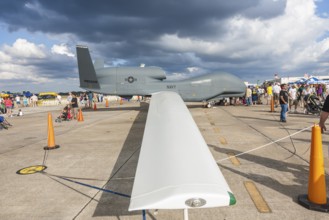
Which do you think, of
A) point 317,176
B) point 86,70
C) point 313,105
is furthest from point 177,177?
point 86,70

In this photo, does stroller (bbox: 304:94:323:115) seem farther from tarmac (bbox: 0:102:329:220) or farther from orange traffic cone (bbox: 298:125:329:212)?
orange traffic cone (bbox: 298:125:329:212)

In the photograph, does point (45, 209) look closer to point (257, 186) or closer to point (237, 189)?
point (237, 189)

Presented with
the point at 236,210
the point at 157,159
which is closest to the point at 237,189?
the point at 236,210

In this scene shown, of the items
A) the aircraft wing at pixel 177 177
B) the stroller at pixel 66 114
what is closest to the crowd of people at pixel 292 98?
the aircraft wing at pixel 177 177

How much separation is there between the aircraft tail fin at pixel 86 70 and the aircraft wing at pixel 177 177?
15.4 metres

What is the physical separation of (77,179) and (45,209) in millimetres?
1278

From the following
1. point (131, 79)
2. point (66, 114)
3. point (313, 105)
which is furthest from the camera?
point (131, 79)

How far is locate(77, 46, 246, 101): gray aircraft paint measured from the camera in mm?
18406

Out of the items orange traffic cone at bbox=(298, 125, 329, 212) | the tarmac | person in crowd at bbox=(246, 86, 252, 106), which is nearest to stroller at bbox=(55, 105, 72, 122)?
the tarmac

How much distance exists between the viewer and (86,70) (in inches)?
695

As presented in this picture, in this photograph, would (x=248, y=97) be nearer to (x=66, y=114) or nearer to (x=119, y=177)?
(x=66, y=114)

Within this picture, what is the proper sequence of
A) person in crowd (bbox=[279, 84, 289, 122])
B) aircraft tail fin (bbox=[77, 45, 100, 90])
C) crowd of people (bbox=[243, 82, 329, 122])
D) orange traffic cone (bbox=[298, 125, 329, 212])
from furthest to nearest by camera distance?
aircraft tail fin (bbox=[77, 45, 100, 90]) → crowd of people (bbox=[243, 82, 329, 122]) → person in crowd (bbox=[279, 84, 289, 122]) → orange traffic cone (bbox=[298, 125, 329, 212])

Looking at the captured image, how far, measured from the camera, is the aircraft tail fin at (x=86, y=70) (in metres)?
16.9

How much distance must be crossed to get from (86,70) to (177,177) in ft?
55.7
